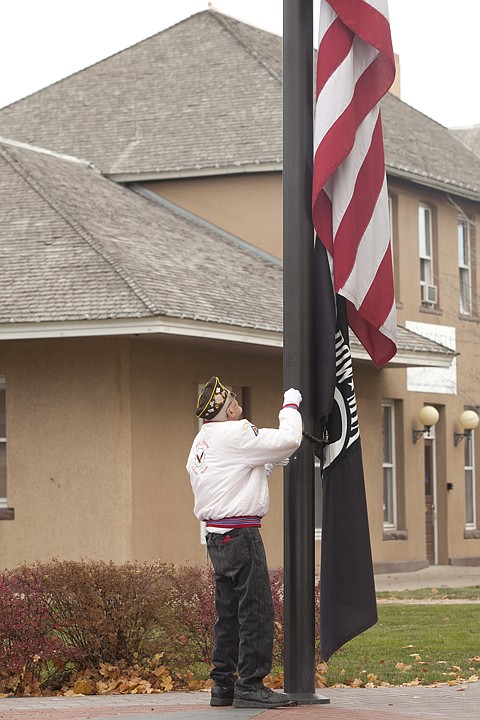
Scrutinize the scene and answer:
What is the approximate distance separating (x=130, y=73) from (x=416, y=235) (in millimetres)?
6569

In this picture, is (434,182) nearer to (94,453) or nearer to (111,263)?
(111,263)

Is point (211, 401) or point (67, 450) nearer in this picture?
point (211, 401)

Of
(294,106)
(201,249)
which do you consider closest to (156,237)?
(201,249)

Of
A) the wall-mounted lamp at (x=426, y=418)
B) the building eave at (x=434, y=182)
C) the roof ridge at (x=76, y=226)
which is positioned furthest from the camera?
the wall-mounted lamp at (x=426, y=418)

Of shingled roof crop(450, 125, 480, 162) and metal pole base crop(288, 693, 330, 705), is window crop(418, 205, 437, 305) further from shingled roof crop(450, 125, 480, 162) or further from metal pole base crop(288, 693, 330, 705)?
metal pole base crop(288, 693, 330, 705)

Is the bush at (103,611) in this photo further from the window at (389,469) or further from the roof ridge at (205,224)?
the window at (389,469)

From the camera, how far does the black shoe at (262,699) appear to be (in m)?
8.29

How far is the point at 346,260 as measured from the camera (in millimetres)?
8570

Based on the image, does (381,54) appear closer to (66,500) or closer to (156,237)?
(66,500)

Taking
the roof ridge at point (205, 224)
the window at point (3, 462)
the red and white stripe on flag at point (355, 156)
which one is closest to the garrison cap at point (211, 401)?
the red and white stripe on flag at point (355, 156)

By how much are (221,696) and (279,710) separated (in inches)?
22.2

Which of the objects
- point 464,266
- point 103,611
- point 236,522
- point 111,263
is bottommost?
point 103,611

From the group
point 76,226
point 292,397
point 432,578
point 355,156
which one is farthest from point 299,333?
point 432,578

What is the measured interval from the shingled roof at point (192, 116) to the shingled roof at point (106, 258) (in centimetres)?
115
